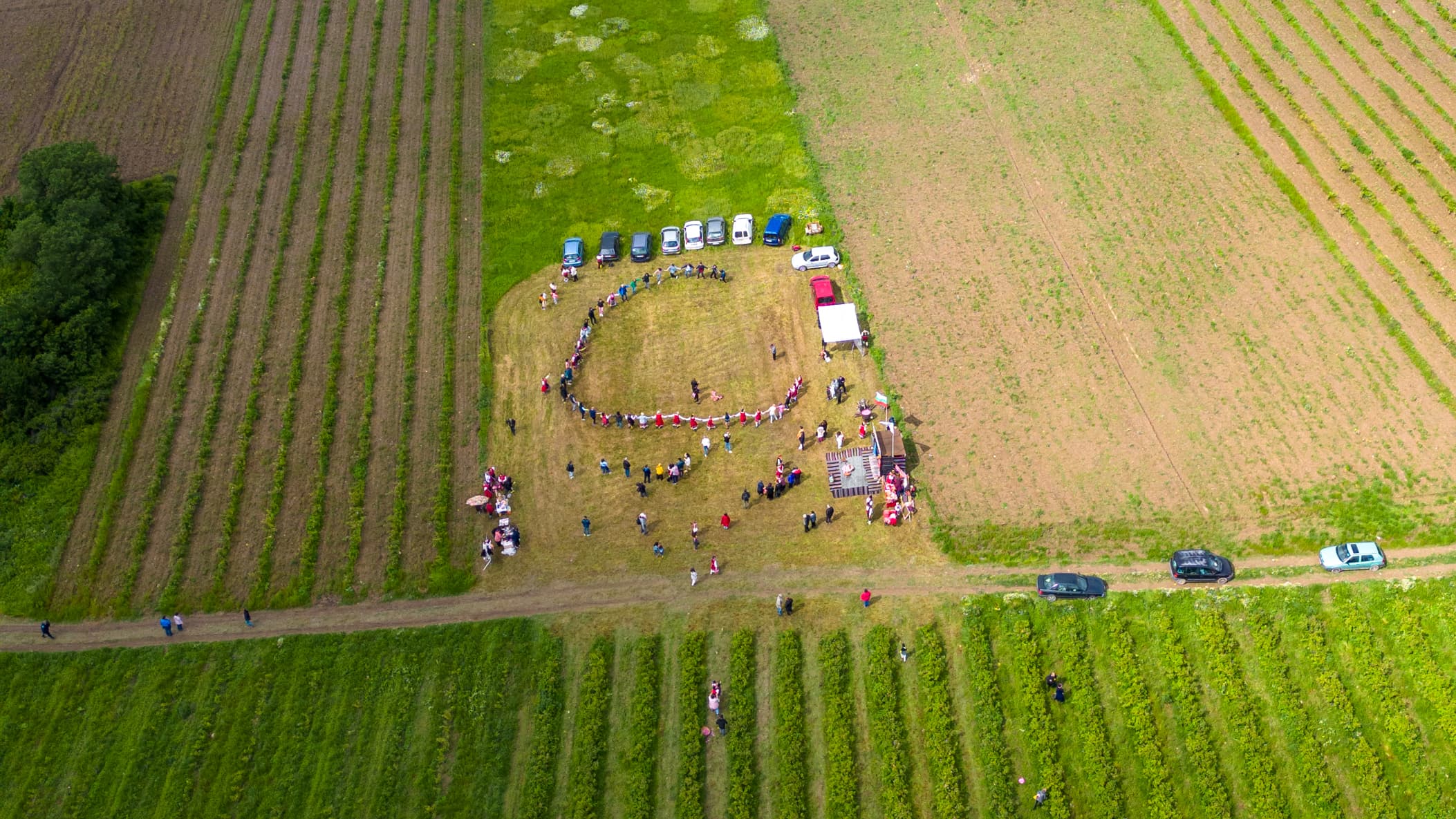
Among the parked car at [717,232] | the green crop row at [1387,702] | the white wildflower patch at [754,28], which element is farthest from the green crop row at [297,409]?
the green crop row at [1387,702]

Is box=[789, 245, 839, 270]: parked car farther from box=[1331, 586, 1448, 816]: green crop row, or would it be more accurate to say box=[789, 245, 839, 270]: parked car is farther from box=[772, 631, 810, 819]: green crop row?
box=[1331, 586, 1448, 816]: green crop row

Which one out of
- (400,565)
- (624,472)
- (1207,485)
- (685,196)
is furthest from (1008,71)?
(400,565)

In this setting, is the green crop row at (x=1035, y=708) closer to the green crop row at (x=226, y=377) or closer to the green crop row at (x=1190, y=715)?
the green crop row at (x=1190, y=715)

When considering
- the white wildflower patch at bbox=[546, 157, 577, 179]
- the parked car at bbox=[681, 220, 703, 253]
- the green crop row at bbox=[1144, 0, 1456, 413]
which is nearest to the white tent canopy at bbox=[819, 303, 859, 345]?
the parked car at bbox=[681, 220, 703, 253]

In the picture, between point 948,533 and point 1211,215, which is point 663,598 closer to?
point 948,533

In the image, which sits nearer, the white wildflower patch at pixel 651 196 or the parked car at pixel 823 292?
the parked car at pixel 823 292

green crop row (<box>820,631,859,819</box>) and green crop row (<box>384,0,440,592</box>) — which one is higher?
green crop row (<box>384,0,440,592</box>)

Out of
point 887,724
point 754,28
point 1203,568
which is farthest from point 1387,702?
point 754,28
